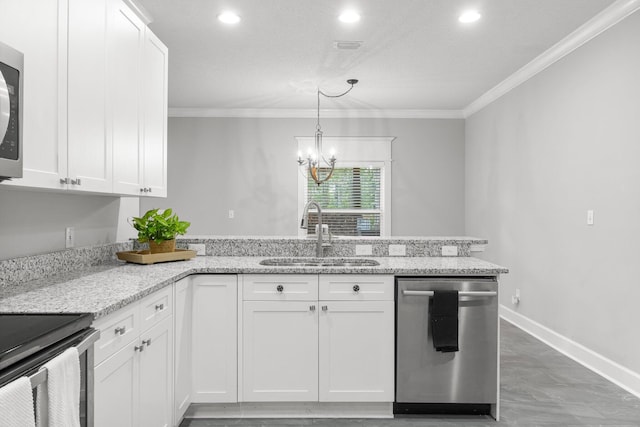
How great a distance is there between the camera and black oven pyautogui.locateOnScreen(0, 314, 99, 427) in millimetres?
1072

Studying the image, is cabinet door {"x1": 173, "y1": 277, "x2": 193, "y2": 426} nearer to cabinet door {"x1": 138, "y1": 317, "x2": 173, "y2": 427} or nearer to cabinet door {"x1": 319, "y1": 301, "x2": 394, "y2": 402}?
cabinet door {"x1": 138, "y1": 317, "x2": 173, "y2": 427}

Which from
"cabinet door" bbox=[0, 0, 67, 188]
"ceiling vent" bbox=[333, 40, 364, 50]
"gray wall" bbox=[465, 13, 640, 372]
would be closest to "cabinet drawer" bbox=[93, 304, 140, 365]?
"cabinet door" bbox=[0, 0, 67, 188]

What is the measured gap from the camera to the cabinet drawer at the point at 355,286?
2.50m

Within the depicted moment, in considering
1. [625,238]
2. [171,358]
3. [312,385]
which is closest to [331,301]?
[312,385]

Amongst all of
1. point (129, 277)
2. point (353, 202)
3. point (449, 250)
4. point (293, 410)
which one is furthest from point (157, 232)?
point (353, 202)

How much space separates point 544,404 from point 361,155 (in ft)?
13.3

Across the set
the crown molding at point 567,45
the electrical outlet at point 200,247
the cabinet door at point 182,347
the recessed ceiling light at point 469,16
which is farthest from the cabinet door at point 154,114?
the crown molding at point 567,45

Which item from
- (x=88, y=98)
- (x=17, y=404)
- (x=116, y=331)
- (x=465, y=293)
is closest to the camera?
(x=17, y=404)

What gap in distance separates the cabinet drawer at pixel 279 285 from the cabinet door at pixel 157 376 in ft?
1.54

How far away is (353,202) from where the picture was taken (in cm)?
628

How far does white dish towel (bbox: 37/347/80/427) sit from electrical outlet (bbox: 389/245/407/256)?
2162 mm

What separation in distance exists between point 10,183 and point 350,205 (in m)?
4.99

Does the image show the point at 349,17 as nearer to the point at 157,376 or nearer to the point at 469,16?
the point at 469,16

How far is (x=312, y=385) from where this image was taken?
8.25ft
